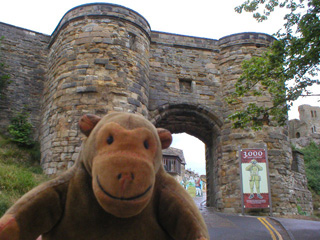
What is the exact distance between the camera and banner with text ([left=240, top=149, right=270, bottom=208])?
342 inches

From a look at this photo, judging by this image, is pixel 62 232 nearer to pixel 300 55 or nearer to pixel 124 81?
pixel 300 55

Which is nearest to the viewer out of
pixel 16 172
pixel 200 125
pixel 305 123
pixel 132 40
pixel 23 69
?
A: pixel 16 172

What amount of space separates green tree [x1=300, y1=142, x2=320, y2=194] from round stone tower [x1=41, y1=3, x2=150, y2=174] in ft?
56.4

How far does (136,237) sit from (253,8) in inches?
250

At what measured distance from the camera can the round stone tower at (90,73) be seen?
8.25 metres

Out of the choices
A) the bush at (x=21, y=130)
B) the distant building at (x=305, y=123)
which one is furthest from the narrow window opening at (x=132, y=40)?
the distant building at (x=305, y=123)

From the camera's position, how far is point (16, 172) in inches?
297

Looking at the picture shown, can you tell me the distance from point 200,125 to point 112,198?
33.8 ft

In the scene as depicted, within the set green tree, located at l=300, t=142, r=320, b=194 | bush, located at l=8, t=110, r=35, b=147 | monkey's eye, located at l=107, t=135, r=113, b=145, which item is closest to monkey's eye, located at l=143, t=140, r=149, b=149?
monkey's eye, located at l=107, t=135, r=113, b=145

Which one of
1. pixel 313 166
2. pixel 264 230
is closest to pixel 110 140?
pixel 264 230

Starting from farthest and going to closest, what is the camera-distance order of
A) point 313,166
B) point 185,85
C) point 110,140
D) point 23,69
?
1. point 313,166
2. point 185,85
3. point 23,69
4. point 110,140

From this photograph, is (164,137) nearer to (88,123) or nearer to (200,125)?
(88,123)

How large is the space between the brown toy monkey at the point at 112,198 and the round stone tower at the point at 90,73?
6223 mm

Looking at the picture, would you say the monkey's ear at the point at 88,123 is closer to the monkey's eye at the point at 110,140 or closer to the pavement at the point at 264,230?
the monkey's eye at the point at 110,140
